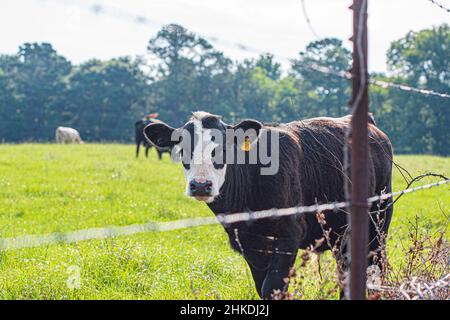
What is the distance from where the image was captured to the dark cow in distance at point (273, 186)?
4688 millimetres

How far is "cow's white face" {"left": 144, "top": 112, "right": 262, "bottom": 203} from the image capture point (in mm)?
4594

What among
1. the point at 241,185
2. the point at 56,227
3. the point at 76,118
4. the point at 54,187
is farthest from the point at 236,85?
the point at 241,185

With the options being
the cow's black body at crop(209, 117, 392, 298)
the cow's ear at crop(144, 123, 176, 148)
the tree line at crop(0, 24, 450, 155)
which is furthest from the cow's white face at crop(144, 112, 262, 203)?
the tree line at crop(0, 24, 450, 155)

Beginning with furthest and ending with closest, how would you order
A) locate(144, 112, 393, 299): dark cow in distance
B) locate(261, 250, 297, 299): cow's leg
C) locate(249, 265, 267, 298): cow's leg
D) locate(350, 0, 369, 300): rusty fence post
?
locate(249, 265, 267, 298): cow's leg < locate(144, 112, 393, 299): dark cow in distance < locate(261, 250, 297, 299): cow's leg < locate(350, 0, 369, 300): rusty fence post

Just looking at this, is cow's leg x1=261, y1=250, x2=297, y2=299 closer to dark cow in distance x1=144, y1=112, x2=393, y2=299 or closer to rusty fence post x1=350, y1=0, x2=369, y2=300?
dark cow in distance x1=144, y1=112, x2=393, y2=299

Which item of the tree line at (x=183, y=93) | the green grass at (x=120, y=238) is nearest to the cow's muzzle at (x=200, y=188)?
the green grass at (x=120, y=238)

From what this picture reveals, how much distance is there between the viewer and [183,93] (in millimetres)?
58938

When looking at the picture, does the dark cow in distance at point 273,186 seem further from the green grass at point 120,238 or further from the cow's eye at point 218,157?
the green grass at point 120,238

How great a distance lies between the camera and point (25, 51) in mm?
69438

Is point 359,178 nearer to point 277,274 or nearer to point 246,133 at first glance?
point 277,274

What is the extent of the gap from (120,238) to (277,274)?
3377 millimetres

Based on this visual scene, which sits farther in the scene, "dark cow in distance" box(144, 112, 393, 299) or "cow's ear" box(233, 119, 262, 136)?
"cow's ear" box(233, 119, 262, 136)

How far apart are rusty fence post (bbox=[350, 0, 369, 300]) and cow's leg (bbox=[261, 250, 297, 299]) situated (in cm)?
171

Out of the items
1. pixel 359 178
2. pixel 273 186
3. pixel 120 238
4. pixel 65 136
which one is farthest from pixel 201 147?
pixel 65 136
